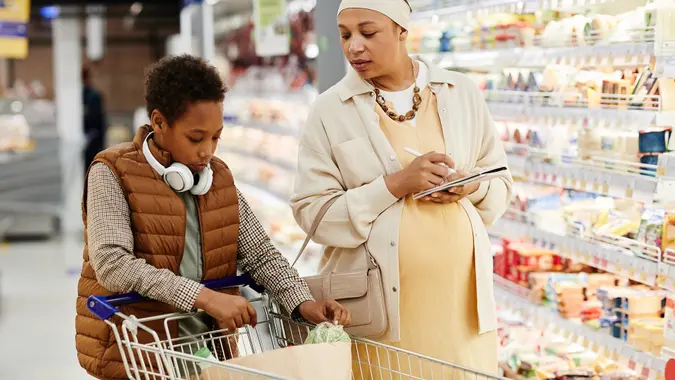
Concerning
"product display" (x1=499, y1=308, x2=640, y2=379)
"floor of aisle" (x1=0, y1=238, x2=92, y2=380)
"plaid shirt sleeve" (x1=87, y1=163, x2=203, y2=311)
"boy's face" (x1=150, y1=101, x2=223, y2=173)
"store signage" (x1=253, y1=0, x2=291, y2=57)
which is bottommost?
"floor of aisle" (x1=0, y1=238, x2=92, y2=380)

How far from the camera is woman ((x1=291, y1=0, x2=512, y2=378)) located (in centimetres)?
260

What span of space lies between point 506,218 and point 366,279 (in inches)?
82.5

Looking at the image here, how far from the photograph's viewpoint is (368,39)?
2584 millimetres

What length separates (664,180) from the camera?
3.14m

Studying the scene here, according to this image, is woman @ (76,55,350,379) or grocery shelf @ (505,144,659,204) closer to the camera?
woman @ (76,55,350,379)

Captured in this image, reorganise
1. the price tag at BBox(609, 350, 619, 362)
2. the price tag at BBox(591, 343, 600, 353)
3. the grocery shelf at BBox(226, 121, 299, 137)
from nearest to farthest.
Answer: the price tag at BBox(609, 350, 619, 362) → the price tag at BBox(591, 343, 600, 353) → the grocery shelf at BBox(226, 121, 299, 137)

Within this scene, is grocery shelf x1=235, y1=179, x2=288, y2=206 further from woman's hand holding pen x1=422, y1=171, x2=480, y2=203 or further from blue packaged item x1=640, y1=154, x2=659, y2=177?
woman's hand holding pen x1=422, y1=171, x2=480, y2=203

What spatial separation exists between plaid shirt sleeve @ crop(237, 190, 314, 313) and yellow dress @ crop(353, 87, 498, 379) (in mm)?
289

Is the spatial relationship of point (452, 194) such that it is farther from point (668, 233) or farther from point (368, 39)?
point (668, 233)

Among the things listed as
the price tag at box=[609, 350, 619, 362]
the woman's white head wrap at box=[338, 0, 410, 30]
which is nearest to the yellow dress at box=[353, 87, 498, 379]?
the woman's white head wrap at box=[338, 0, 410, 30]

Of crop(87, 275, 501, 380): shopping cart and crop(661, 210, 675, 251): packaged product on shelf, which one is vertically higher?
crop(661, 210, 675, 251): packaged product on shelf

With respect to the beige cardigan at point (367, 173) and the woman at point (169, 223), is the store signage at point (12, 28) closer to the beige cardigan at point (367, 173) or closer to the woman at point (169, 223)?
the beige cardigan at point (367, 173)

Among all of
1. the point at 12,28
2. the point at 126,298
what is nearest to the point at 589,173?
the point at 126,298

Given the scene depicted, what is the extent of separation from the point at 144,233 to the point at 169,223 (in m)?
0.06
